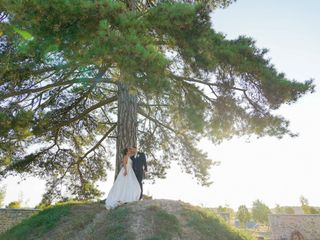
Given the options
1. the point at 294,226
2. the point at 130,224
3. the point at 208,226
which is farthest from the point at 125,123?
the point at 294,226

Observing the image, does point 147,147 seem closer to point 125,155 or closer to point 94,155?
point 94,155

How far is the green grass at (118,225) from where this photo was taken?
5889 mm

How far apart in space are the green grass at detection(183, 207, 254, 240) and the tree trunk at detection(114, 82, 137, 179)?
229 cm

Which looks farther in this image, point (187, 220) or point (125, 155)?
point (125, 155)

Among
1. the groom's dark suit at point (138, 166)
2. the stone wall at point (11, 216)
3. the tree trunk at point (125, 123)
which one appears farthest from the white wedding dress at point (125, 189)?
the stone wall at point (11, 216)

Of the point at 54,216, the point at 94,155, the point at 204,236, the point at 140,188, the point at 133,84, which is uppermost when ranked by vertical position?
the point at 94,155

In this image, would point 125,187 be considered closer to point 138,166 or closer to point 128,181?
point 128,181

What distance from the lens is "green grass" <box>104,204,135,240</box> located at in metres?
5.89

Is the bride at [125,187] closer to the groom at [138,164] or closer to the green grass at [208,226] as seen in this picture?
the groom at [138,164]

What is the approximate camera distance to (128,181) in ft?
25.6

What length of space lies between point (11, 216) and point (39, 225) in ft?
26.1

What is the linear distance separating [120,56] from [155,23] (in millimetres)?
1274

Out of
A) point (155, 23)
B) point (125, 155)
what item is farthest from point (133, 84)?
point (125, 155)

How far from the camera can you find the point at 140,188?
793 cm
